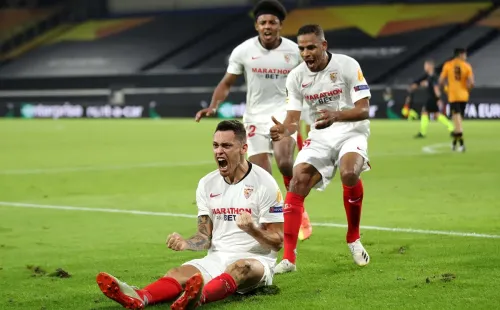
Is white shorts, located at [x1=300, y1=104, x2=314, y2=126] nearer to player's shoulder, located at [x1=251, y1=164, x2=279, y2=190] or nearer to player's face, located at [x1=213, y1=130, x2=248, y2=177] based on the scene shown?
player's shoulder, located at [x1=251, y1=164, x2=279, y2=190]

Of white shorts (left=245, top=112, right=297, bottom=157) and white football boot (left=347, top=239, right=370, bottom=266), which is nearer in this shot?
white football boot (left=347, top=239, right=370, bottom=266)

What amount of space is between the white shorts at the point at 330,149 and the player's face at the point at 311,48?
65 centimetres

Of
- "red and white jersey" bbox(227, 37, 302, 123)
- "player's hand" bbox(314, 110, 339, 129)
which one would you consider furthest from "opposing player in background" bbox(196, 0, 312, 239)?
"player's hand" bbox(314, 110, 339, 129)

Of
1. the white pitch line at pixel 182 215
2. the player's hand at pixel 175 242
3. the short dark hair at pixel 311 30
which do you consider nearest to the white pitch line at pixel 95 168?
the white pitch line at pixel 182 215

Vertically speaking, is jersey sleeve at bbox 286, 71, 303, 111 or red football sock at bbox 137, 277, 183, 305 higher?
jersey sleeve at bbox 286, 71, 303, 111

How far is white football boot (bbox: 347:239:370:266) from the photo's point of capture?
7816 millimetres

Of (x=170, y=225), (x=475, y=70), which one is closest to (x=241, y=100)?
(x=475, y=70)

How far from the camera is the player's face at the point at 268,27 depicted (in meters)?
9.80

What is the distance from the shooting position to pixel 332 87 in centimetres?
827

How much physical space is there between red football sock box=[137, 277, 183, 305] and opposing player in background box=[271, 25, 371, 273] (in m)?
1.62

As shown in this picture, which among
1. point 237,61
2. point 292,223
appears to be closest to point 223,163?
point 292,223

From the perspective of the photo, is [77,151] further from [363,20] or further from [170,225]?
[363,20]

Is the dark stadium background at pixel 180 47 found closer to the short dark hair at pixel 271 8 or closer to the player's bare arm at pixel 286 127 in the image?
the short dark hair at pixel 271 8

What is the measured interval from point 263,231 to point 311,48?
2.15 metres
